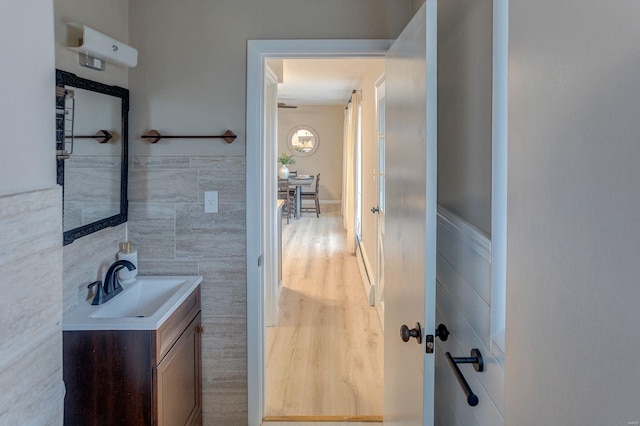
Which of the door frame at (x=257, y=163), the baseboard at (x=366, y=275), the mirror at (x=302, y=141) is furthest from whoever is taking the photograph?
the mirror at (x=302, y=141)

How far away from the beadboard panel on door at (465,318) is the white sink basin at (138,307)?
1.11 meters

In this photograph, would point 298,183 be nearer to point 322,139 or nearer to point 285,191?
point 285,191

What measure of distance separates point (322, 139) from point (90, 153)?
366 inches

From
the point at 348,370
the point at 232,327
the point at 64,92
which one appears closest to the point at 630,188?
the point at 64,92

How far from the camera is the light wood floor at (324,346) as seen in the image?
288 cm

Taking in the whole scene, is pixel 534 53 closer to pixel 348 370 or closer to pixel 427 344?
pixel 427 344

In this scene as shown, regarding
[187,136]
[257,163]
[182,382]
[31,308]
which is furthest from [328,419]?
[31,308]

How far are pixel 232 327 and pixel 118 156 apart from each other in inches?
41.5

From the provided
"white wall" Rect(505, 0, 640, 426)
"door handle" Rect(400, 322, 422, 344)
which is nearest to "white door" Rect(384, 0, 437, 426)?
"door handle" Rect(400, 322, 422, 344)

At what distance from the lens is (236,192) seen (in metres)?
2.46

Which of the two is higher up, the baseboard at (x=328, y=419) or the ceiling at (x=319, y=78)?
the ceiling at (x=319, y=78)

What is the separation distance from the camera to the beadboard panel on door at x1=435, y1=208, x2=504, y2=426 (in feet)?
4.10

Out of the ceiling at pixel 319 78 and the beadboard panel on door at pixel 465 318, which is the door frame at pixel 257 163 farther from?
the ceiling at pixel 319 78

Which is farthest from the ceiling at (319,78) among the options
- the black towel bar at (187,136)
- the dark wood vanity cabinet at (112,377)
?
the dark wood vanity cabinet at (112,377)
